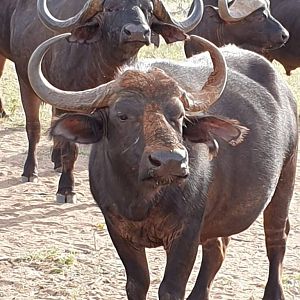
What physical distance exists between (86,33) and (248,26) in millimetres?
3206

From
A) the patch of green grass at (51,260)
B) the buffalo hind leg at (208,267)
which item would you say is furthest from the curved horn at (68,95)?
the patch of green grass at (51,260)

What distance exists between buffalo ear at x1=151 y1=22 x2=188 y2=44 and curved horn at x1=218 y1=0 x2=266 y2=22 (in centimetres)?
246

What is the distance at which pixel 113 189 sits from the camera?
4.50 metres

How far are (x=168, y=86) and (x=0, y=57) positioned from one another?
21.6ft

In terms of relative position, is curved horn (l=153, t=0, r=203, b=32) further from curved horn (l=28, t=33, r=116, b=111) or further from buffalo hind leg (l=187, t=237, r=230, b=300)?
curved horn (l=28, t=33, r=116, b=111)

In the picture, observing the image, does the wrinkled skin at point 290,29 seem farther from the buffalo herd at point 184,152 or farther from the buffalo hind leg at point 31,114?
the buffalo herd at point 184,152

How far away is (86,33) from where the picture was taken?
7.05 metres

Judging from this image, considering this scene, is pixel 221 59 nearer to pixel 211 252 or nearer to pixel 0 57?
pixel 211 252

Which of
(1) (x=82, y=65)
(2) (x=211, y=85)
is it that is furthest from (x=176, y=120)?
(1) (x=82, y=65)

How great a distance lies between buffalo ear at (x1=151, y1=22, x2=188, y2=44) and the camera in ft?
23.5

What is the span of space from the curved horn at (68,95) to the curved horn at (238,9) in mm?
5324

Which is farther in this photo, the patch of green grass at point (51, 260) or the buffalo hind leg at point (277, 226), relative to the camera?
the patch of green grass at point (51, 260)

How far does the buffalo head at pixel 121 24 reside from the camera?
21.6 feet

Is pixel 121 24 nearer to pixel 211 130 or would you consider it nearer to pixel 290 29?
pixel 211 130
